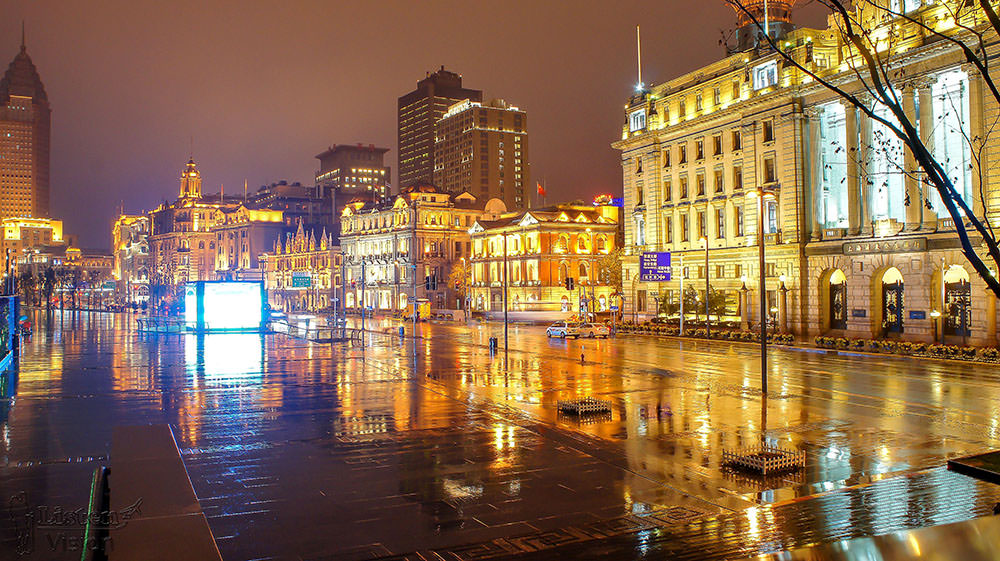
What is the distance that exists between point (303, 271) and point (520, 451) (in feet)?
461

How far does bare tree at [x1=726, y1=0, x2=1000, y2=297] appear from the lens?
10852 mm

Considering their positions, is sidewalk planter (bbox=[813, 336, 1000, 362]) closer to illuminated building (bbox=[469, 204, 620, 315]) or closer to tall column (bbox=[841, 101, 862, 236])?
tall column (bbox=[841, 101, 862, 236])

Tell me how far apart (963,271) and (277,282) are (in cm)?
14087

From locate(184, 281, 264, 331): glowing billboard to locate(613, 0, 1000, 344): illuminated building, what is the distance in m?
37.7

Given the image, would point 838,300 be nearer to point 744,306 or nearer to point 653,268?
point 744,306

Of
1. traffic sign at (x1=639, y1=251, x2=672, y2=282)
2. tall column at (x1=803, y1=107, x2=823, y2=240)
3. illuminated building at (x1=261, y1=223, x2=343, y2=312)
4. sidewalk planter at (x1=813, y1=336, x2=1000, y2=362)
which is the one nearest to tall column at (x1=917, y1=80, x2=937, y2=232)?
sidewalk planter at (x1=813, y1=336, x2=1000, y2=362)

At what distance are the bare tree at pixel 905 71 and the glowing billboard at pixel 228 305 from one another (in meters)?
51.8

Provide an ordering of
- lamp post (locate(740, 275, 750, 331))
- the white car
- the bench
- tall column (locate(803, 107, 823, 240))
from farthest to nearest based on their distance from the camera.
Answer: lamp post (locate(740, 275, 750, 331)) → the white car → tall column (locate(803, 107, 823, 240)) → the bench

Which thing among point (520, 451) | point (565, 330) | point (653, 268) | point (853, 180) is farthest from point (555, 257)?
point (520, 451)

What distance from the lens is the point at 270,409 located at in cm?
2547

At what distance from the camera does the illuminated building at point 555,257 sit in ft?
353

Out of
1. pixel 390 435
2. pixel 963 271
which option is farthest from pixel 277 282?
pixel 390 435

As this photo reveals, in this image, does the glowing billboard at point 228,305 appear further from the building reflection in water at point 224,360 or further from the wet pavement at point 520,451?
the wet pavement at point 520,451

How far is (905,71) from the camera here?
4972 centimetres
